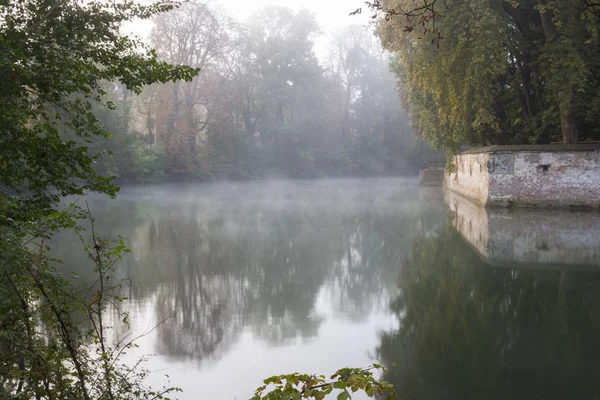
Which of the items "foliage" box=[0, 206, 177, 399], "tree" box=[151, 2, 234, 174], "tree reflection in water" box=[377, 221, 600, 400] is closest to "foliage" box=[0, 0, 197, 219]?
"foliage" box=[0, 206, 177, 399]

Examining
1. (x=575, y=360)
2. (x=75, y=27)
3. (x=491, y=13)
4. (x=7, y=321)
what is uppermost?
(x=491, y=13)

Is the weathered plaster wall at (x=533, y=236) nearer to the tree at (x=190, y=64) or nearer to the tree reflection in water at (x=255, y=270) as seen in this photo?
the tree reflection in water at (x=255, y=270)

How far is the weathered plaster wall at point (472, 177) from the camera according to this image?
61.5 ft

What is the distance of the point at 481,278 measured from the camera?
8.63 metres

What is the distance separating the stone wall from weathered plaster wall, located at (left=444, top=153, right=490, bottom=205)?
15cm

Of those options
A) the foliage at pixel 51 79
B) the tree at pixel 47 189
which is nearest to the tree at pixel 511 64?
the foliage at pixel 51 79

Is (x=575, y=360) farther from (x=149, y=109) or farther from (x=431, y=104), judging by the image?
(x=149, y=109)

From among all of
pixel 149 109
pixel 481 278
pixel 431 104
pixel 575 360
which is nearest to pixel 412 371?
pixel 575 360

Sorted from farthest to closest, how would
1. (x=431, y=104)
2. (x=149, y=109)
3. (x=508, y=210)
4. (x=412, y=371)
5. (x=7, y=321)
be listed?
(x=149, y=109) → (x=431, y=104) → (x=508, y=210) → (x=412, y=371) → (x=7, y=321)

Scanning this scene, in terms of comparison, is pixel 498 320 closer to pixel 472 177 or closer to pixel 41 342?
pixel 41 342

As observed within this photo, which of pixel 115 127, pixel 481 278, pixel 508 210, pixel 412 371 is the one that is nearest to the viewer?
pixel 412 371

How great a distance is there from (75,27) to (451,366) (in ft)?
17.9

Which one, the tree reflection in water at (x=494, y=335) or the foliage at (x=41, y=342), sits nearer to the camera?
the foliage at (x=41, y=342)

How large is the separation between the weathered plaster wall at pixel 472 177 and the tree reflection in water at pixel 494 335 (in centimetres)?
991
